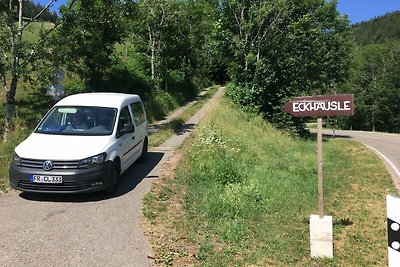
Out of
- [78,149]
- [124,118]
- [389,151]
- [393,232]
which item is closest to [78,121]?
[124,118]

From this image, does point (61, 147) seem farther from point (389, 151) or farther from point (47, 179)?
point (389, 151)

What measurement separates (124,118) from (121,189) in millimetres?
1693

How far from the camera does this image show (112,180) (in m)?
7.67

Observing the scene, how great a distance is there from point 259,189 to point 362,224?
7.01ft

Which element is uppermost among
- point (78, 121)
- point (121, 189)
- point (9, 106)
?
point (9, 106)

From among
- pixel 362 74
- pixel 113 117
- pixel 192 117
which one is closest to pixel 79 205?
pixel 113 117

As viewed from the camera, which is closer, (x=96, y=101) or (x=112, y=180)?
(x=112, y=180)

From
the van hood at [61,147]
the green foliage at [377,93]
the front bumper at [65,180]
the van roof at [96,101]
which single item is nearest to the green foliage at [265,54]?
the van roof at [96,101]

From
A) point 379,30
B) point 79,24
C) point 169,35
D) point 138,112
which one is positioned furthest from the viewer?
point 379,30

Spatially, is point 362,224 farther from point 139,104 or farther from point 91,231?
point 139,104

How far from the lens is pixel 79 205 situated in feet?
23.2

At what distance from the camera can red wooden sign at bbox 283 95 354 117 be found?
5.67 meters

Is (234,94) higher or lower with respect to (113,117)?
higher

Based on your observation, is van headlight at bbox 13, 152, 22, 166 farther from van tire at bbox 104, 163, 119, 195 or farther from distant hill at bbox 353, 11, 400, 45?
distant hill at bbox 353, 11, 400, 45
